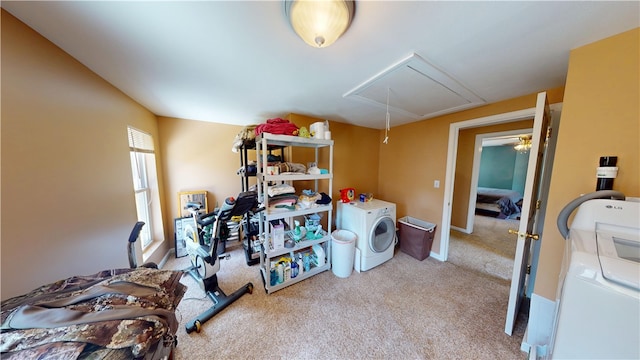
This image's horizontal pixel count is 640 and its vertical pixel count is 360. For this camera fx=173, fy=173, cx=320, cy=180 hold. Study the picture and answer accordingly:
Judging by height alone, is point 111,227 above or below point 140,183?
below

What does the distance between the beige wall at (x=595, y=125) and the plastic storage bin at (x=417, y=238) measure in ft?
4.21

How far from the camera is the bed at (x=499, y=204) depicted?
182 inches

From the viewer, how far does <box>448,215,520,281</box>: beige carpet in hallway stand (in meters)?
2.45

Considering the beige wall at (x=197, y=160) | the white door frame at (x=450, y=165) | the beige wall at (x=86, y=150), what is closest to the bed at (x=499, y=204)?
the white door frame at (x=450, y=165)

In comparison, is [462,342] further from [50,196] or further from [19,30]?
[19,30]

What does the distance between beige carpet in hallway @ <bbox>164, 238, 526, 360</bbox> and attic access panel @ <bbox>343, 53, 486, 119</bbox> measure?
2.16 meters

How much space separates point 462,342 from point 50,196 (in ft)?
9.96

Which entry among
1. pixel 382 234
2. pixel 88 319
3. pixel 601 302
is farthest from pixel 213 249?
pixel 601 302

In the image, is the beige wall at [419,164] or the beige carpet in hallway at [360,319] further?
the beige wall at [419,164]

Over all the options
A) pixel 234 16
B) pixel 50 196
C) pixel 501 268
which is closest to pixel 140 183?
pixel 50 196

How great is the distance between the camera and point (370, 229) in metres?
2.29

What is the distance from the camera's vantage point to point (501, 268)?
7.96ft

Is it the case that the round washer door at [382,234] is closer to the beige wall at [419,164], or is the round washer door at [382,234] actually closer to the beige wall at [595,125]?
the beige wall at [419,164]

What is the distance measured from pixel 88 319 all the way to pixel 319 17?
1.53 m
